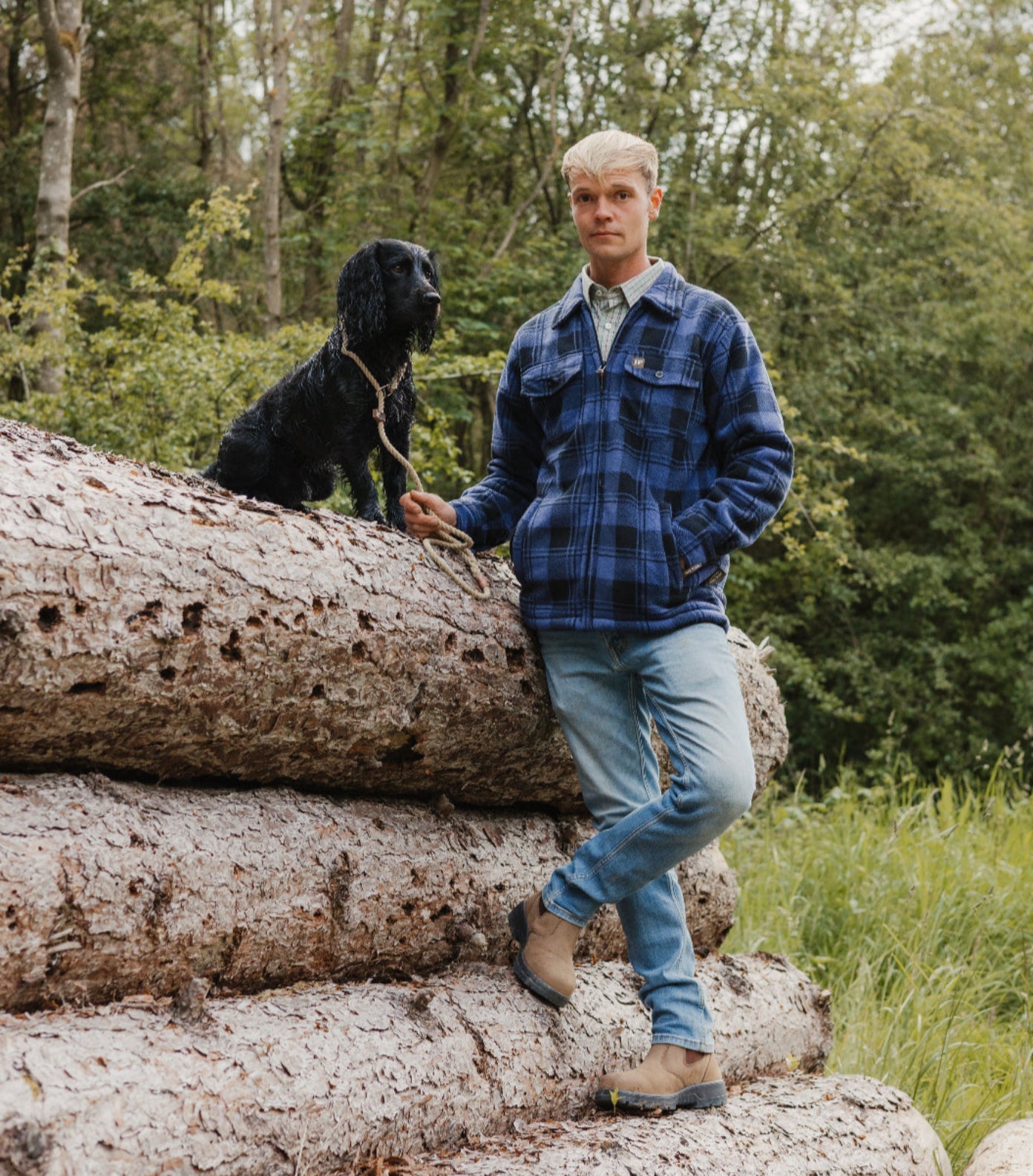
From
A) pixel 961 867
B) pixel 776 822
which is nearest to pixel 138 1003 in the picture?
pixel 961 867

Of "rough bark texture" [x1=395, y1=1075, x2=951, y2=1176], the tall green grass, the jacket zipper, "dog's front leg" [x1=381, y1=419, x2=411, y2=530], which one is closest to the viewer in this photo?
"rough bark texture" [x1=395, y1=1075, x2=951, y2=1176]

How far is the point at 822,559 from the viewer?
44.6ft

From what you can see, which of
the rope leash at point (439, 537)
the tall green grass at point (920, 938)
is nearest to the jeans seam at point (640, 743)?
the rope leash at point (439, 537)

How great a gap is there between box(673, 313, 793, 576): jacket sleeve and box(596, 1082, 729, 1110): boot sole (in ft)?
4.61

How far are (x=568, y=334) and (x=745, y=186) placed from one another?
37.4 feet

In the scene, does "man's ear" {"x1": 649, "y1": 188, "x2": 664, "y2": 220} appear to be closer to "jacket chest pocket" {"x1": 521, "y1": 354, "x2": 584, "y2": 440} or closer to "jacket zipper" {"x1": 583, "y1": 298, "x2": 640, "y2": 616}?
"jacket zipper" {"x1": 583, "y1": 298, "x2": 640, "y2": 616}

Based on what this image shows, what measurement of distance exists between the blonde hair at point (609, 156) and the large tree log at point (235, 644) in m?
1.15

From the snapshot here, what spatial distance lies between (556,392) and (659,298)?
15.5 inches

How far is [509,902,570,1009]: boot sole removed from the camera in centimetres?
338

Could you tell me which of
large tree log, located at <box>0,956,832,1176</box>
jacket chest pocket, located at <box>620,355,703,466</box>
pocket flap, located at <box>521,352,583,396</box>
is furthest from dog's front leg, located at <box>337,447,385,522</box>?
large tree log, located at <box>0,956,832,1176</box>

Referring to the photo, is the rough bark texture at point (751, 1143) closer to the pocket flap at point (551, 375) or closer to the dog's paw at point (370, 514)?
the dog's paw at point (370, 514)

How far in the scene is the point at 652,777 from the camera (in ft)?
11.0

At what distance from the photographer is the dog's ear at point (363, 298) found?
320 centimetres

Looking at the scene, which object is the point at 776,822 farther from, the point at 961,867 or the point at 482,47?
the point at 482,47
